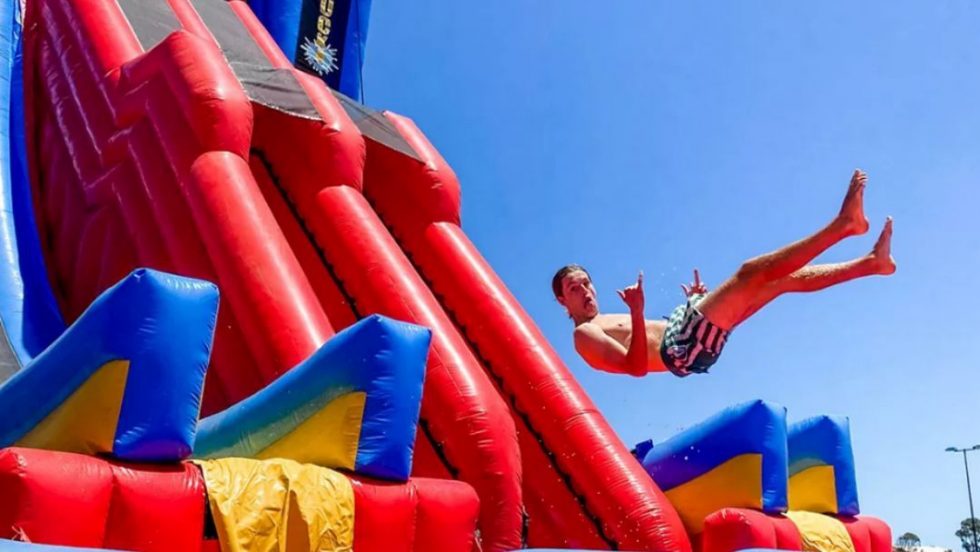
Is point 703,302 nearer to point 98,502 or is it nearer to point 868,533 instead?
point 868,533

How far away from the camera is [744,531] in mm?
3424

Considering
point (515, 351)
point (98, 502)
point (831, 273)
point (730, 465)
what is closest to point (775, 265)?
point (831, 273)

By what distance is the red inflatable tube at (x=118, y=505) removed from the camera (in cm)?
197

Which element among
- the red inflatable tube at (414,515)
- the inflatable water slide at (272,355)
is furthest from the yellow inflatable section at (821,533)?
the red inflatable tube at (414,515)

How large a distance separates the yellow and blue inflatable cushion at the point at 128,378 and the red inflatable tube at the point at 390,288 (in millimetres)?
1230

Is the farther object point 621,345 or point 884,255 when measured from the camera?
point 621,345

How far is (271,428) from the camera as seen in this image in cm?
278

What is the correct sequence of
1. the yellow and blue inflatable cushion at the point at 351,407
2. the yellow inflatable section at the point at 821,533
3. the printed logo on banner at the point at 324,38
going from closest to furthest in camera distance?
the yellow and blue inflatable cushion at the point at 351,407 < the yellow inflatable section at the point at 821,533 < the printed logo on banner at the point at 324,38

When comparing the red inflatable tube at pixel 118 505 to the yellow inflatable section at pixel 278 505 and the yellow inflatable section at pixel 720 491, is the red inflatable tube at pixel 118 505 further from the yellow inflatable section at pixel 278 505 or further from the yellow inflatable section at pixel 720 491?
the yellow inflatable section at pixel 720 491

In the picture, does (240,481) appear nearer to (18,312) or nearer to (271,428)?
(271,428)

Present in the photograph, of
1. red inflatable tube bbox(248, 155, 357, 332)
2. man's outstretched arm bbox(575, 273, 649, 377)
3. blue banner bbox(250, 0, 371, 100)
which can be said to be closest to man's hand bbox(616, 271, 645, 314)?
man's outstretched arm bbox(575, 273, 649, 377)

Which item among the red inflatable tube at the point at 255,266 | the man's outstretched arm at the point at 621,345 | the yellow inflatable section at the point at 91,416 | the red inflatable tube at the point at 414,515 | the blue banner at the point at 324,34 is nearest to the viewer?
the yellow inflatable section at the point at 91,416

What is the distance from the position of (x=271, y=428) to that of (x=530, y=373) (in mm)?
1385

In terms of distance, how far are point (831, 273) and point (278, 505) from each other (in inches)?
87.7
